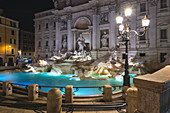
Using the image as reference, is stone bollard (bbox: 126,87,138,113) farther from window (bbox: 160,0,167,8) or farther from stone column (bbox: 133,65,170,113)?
window (bbox: 160,0,167,8)

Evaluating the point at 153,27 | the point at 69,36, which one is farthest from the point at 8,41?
the point at 153,27

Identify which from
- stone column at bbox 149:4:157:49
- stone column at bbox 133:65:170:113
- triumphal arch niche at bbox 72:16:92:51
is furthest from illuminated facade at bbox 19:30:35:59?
stone column at bbox 133:65:170:113

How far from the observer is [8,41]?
2698 cm

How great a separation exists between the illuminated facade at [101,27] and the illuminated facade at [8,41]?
6.51 meters

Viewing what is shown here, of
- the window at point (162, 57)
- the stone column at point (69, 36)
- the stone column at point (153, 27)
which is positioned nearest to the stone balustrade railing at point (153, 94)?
the window at point (162, 57)

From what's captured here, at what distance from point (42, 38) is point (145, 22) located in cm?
2742

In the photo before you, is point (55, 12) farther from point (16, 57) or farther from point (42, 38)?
point (16, 57)

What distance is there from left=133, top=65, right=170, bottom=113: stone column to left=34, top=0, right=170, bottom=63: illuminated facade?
15.6 metres

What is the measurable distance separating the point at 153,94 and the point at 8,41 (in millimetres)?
33804

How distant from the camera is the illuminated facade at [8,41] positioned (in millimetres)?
25438

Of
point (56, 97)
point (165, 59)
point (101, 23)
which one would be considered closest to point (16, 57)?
point (101, 23)

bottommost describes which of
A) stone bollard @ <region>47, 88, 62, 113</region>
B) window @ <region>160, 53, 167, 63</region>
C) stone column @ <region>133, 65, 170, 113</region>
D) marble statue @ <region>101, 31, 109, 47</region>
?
stone bollard @ <region>47, 88, 62, 113</region>

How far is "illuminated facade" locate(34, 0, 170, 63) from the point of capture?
48.8 ft

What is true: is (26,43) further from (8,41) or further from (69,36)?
(69,36)
